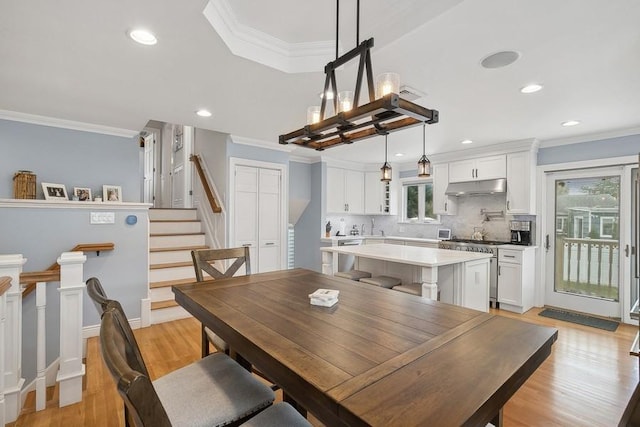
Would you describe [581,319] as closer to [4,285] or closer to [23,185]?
[4,285]

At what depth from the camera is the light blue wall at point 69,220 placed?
292 centimetres

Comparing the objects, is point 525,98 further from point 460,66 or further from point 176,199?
point 176,199

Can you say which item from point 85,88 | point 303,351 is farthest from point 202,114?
point 303,351

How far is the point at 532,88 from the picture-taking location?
2.53 meters

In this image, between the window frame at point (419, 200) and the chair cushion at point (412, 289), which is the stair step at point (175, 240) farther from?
the window frame at point (419, 200)

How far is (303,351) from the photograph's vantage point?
1.05m

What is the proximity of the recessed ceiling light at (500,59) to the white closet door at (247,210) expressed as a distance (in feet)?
10.4

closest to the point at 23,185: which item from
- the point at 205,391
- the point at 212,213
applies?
the point at 212,213

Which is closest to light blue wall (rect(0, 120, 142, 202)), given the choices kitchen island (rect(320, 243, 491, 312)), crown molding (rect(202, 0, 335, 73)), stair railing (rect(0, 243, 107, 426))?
stair railing (rect(0, 243, 107, 426))

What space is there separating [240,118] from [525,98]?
286 centimetres

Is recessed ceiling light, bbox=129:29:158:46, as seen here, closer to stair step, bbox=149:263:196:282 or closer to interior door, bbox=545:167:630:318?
stair step, bbox=149:263:196:282

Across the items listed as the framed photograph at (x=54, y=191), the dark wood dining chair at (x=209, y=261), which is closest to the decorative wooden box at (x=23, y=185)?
the framed photograph at (x=54, y=191)

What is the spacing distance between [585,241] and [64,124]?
668cm

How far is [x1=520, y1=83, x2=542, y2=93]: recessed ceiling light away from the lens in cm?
247
